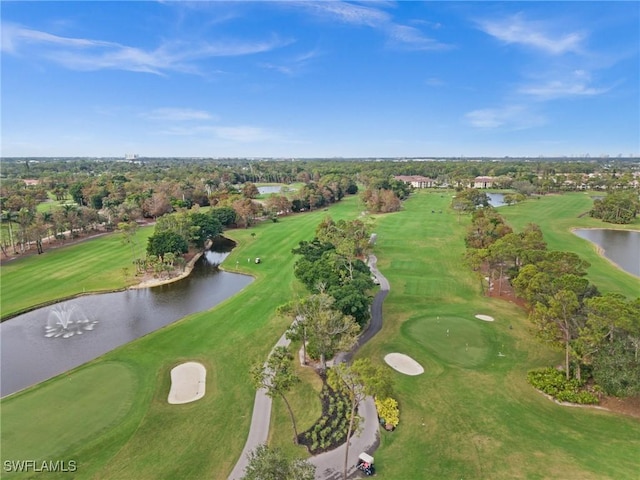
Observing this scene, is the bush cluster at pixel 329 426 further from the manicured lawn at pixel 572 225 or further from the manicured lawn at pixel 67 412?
the manicured lawn at pixel 572 225

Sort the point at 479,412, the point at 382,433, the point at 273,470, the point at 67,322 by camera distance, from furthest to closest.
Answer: the point at 67,322 → the point at 479,412 → the point at 382,433 → the point at 273,470

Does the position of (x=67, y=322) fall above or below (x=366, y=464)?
below

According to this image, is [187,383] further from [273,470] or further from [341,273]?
[341,273]

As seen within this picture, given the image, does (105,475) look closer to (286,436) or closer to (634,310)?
(286,436)

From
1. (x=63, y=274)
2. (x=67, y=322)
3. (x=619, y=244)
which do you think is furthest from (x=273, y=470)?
(x=619, y=244)

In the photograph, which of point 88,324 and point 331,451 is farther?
point 88,324

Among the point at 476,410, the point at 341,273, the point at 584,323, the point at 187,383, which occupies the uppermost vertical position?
the point at 341,273

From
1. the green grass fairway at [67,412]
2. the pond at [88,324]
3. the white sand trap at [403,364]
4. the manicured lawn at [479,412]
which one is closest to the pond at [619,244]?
the manicured lawn at [479,412]

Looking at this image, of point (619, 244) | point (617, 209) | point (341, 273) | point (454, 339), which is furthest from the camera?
point (617, 209)
